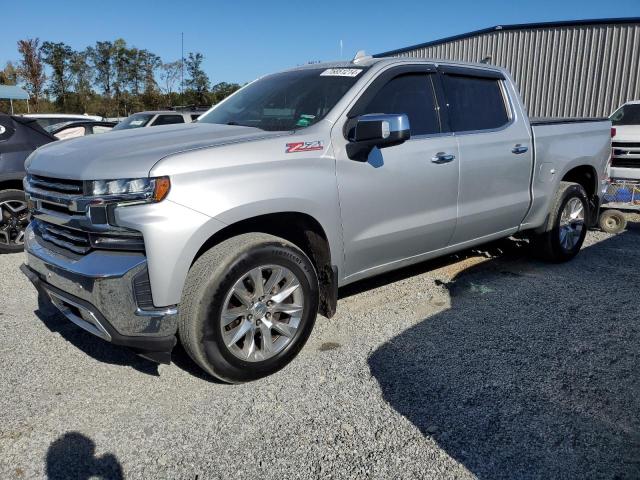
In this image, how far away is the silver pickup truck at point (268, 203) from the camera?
8.91ft

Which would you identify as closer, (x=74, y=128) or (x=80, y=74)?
(x=74, y=128)

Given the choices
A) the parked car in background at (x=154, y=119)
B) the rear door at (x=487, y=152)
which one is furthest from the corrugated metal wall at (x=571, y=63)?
the rear door at (x=487, y=152)

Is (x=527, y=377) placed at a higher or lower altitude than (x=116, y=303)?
lower

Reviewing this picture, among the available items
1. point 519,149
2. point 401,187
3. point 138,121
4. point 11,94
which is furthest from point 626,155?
point 11,94

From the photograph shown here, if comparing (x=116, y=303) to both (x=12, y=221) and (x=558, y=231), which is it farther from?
(x=558, y=231)

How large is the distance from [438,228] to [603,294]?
1780 millimetres

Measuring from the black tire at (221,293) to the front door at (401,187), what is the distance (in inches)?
21.9

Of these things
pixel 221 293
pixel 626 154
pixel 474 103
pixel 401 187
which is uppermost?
pixel 474 103

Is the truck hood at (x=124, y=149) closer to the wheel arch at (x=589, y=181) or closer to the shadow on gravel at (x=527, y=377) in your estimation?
the shadow on gravel at (x=527, y=377)

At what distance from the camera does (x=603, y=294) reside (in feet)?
15.4

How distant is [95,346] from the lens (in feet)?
12.2

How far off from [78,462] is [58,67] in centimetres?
4211

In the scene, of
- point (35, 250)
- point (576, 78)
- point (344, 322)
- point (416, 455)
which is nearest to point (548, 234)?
point (344, 322)

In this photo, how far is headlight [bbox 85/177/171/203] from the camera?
106 inches
